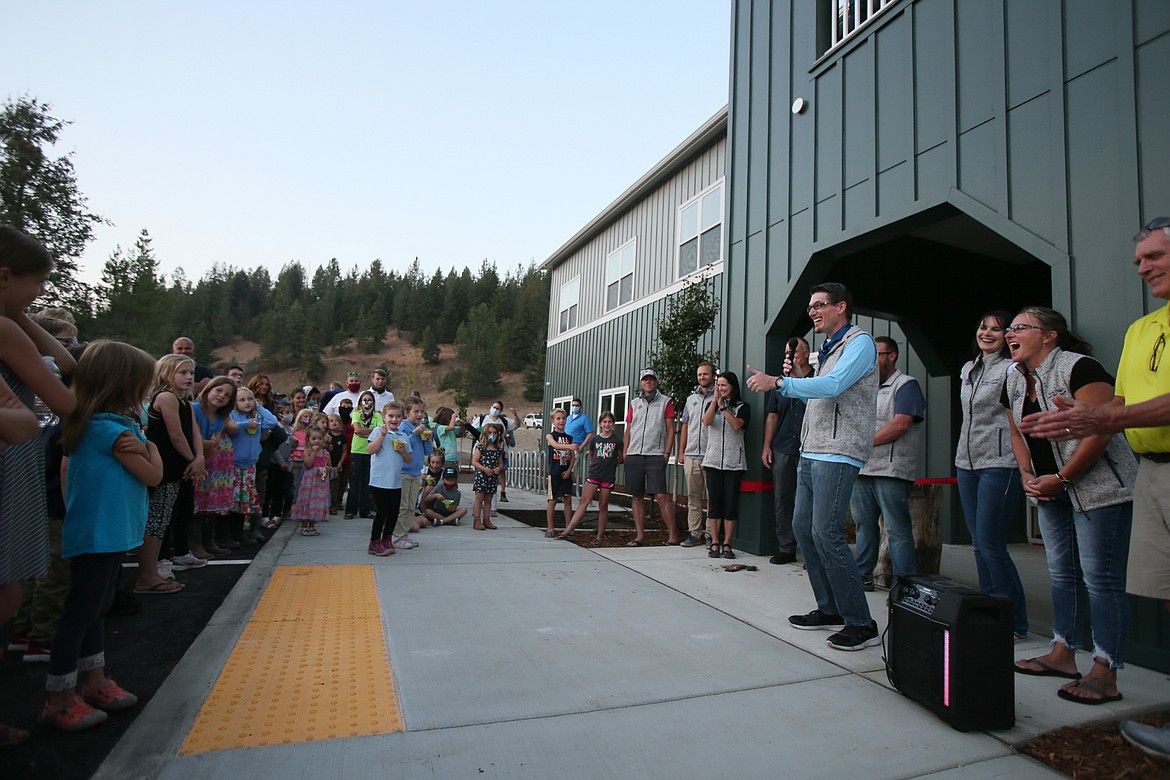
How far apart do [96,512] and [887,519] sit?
4.28 metres

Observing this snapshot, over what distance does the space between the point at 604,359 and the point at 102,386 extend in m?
13.8

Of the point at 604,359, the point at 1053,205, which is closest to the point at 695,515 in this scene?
the point at 1053,205

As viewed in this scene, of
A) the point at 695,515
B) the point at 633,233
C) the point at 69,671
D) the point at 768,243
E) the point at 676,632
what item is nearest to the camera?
the point at 69,671

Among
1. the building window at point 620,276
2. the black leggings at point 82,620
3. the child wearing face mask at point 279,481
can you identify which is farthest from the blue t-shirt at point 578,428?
the building window at point 620,276

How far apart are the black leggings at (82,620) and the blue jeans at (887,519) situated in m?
3.75

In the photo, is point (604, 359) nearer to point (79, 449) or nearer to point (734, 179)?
point (734, 179)

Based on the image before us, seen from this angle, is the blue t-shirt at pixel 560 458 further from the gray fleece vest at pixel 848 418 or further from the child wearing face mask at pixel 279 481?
the gray fleece vest at pixel 848 418

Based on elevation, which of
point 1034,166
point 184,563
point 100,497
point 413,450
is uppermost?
point 1034,166

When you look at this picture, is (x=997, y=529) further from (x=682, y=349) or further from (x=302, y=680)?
(x=682, y=349)

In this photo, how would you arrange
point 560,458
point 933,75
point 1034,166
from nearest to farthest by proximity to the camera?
1. point 1034,166
2. point 933,75
3. point 560,458

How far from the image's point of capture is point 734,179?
705 cm

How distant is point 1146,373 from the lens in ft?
7.83

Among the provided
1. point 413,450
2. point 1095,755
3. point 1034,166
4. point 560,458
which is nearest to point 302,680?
point 1095,755

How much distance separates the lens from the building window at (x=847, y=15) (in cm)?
534
